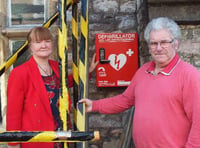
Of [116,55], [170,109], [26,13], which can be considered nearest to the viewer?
[170,109]

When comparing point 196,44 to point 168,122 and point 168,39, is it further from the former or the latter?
point 168,122

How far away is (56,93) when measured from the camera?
2047mm

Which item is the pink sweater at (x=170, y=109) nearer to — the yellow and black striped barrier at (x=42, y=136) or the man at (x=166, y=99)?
the man at (x=166, y=99)

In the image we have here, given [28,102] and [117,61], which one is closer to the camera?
Answer: [28,102]

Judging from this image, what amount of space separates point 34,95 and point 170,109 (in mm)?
824

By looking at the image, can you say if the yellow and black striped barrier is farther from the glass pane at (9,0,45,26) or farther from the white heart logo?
the glass pane at (9,0,45,26)

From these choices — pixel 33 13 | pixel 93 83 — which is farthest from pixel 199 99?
pixel 33 13

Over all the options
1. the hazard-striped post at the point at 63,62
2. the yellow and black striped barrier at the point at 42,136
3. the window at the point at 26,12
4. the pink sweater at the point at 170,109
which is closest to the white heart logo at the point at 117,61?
the window at the point at 26,12

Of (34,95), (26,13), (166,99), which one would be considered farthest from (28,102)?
(26,13)

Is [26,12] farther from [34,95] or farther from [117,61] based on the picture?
[34,95]

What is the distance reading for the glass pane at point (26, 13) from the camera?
3291mm

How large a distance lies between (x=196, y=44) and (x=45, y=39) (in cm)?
114

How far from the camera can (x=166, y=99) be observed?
5.64ft

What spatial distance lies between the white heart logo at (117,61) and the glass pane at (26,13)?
838 mm
